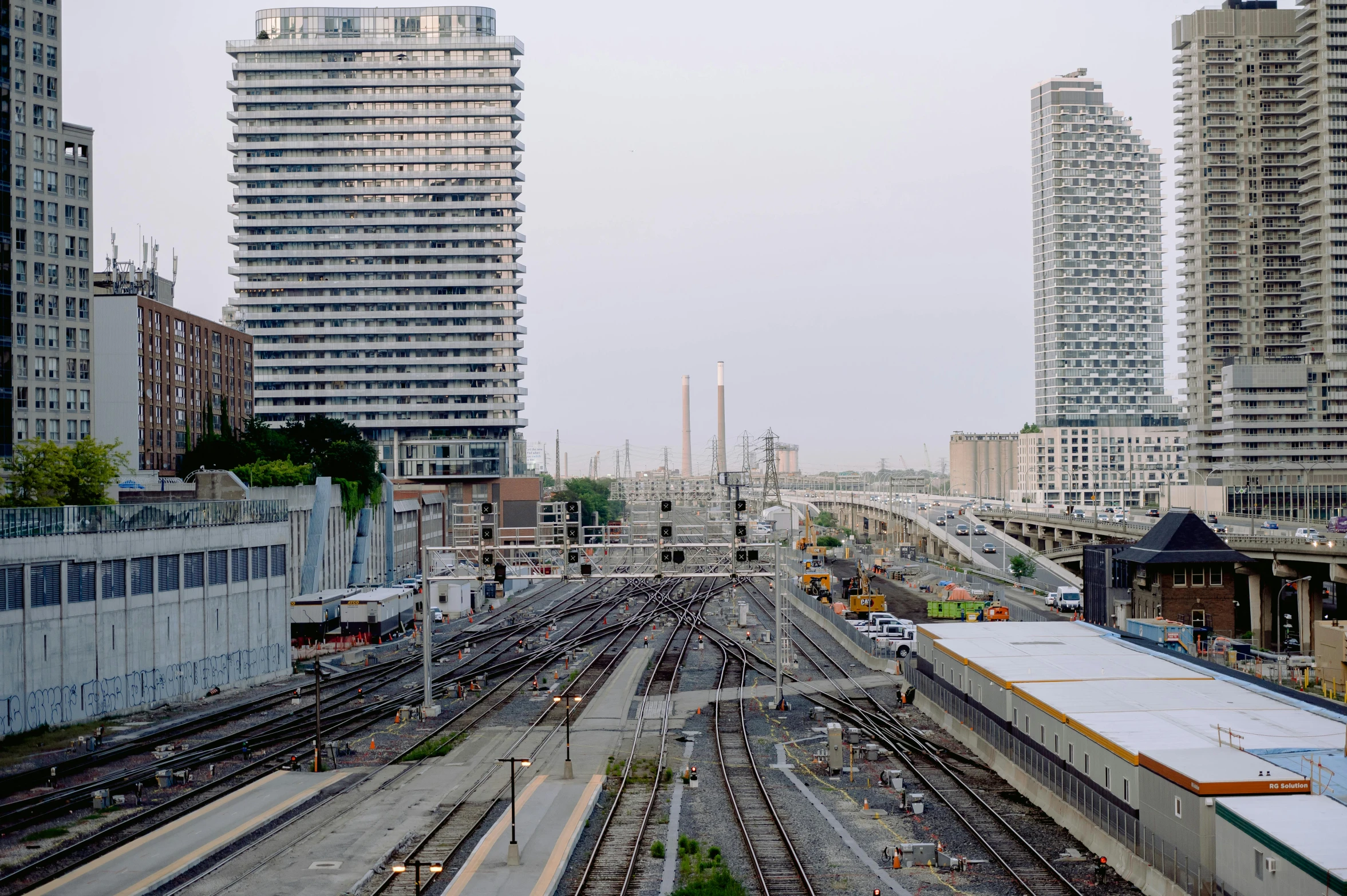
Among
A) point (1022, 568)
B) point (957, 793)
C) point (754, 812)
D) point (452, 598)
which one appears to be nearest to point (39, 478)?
point (452, 598)

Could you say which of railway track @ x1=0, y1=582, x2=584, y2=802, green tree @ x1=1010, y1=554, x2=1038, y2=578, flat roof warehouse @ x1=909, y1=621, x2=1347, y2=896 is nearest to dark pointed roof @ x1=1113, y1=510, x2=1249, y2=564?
flat roof warehouse @ x1=909, y1=621, x2=1347, y2=896

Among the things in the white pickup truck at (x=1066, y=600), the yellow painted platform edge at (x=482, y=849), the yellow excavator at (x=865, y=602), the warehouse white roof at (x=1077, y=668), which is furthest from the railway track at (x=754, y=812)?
the white pickup truck at (x=1066, y=600)

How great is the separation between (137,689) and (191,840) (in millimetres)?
22516

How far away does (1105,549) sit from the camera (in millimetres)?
64500

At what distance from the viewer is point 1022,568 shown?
11244 centimetres

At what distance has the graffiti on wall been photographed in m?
43.0

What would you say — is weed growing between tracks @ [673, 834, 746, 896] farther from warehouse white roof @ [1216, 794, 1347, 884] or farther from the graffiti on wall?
the graffiti on wall

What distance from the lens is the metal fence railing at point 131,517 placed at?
43.2 metres

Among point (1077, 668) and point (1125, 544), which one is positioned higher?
point (1125, 544)

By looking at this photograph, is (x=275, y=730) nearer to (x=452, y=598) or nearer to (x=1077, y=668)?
(x=1077, y=668)

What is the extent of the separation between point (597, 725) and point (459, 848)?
17.1 metres

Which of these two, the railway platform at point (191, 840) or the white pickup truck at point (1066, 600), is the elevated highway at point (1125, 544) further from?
the railway platform at point (191, 840)

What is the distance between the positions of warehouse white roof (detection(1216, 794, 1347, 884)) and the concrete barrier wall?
134ft

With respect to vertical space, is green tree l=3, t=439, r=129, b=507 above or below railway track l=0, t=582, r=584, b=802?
above
